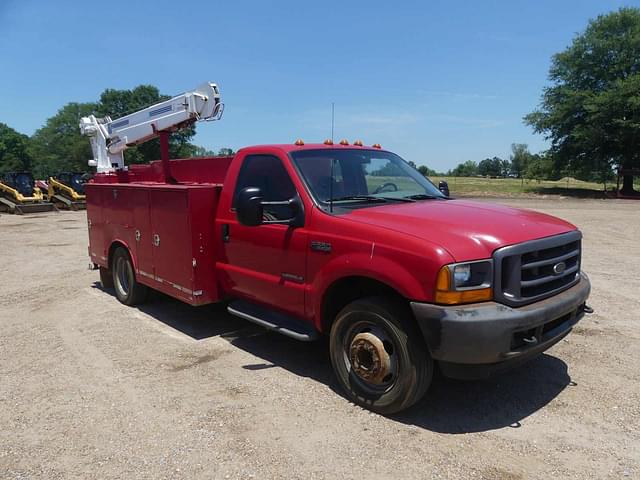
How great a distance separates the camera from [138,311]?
665cm

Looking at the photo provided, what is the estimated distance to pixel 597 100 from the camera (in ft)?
118

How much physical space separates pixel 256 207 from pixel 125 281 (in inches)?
152

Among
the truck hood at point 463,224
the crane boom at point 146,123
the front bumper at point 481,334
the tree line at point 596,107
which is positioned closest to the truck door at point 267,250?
the truck hood at point 463,224

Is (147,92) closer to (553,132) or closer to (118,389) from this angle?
(553,132)

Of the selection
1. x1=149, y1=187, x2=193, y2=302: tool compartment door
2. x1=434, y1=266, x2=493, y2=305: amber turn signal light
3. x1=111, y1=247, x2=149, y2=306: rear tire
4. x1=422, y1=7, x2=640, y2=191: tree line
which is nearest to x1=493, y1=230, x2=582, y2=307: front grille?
x1=434, y1=266, x2=493, y2=305: amber turn signal light

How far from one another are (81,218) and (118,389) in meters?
19.2

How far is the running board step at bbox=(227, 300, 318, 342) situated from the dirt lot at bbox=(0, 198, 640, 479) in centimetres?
45

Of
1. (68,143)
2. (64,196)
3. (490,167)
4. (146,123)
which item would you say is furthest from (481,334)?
(490,167)

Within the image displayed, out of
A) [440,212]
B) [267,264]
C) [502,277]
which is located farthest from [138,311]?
[502,277]

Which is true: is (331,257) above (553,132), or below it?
below

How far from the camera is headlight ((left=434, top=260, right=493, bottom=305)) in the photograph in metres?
3.16

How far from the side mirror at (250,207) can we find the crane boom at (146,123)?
4462 mm

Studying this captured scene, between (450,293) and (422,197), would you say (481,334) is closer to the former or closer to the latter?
(450,293)

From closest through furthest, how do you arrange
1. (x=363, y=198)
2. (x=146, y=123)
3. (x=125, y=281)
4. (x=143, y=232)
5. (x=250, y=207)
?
(x=250, y=207) → (x=363, y=198) → (x=143, y=232) → (x=125, y=281) → (x=146, y=123)
